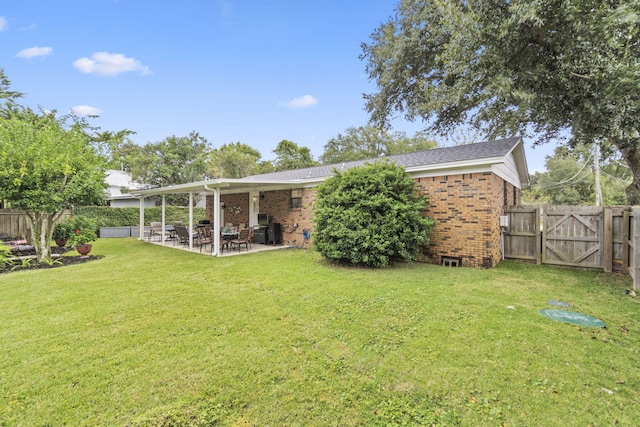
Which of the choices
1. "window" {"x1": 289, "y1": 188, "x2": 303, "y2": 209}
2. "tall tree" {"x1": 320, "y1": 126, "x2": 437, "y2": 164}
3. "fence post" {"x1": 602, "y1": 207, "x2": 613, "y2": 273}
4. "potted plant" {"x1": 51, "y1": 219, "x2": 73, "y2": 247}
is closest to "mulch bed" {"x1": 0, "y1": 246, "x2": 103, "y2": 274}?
"potted plant" {"x1": 51, "y1": 219, "x2": 73, "y2": 247}

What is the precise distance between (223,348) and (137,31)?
45.4 ft

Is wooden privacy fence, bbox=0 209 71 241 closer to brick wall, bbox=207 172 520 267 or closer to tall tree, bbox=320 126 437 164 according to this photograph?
brick wall, bbox=207 172 520 267

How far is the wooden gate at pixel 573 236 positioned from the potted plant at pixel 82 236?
14.6 m

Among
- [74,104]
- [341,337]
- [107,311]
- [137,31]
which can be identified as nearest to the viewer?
[341,337]

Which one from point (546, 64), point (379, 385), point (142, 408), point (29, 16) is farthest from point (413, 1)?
point (29, 16)

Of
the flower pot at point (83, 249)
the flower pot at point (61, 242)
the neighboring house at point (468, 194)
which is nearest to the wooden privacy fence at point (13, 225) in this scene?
the flower pot at point (61, 242)

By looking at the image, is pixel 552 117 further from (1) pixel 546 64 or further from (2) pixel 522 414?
(2) pixel 522 414

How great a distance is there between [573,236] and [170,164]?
27.7 meters

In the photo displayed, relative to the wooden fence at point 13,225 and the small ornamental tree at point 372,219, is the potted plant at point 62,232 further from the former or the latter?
the small ornamental tree at point 372,219

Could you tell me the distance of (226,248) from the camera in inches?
469

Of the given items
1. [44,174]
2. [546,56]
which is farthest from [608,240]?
[44,174]

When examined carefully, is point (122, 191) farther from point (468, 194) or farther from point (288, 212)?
point (468, 194)

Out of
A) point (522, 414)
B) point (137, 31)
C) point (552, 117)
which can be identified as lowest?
point (522, 414)

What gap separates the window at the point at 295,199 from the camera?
12.4 meters
